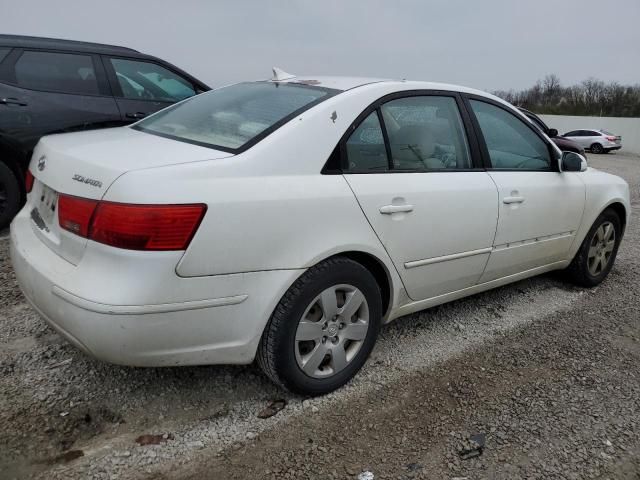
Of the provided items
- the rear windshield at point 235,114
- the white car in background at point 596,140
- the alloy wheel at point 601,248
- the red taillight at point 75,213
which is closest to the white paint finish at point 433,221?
the rear windshield at point 235,114

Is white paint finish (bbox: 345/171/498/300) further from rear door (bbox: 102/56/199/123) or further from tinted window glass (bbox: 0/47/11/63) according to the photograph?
tinted window glass (bbox: 0/47/11/63)

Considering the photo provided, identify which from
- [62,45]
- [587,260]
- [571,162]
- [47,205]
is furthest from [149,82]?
[587,260]

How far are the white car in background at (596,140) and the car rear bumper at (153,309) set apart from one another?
28.7 m

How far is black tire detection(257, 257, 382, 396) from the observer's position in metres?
2.23

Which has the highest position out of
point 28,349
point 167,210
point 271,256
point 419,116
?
point 419,116

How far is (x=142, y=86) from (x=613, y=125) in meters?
35.2

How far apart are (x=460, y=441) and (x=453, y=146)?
1.62 m

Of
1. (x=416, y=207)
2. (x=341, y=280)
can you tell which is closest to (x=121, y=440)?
(x=341, y=280)

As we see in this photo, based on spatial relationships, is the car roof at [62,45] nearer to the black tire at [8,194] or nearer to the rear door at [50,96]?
Result: the rear door at [50,96]

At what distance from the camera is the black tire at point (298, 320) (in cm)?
223

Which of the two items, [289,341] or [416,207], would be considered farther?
[416,207]

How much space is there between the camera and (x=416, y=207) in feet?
8.64

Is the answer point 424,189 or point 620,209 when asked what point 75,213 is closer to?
point 424,189

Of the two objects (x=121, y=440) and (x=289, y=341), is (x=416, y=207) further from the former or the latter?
(x=121, y=440)
